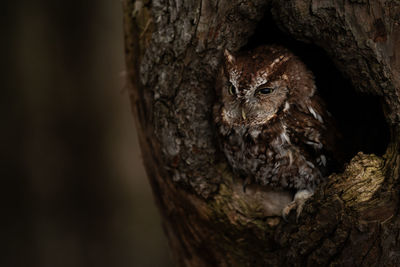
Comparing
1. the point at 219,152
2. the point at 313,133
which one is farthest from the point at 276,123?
the point at 219,152

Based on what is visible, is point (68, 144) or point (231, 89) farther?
point (68, 144)

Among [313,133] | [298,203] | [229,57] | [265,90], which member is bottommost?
[298,203]

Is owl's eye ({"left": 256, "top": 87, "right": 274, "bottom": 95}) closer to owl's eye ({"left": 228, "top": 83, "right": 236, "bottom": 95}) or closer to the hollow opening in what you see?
owl's eye ({"left": 228, "top": 83, "right": 236, "bottom": 95})

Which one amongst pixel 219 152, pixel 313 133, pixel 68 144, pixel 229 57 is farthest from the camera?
pixel 68 144

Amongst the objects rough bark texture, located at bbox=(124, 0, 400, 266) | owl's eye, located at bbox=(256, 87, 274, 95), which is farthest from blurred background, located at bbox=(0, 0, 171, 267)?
owl's eye, located at bbox=(256, 87, 274, 95)

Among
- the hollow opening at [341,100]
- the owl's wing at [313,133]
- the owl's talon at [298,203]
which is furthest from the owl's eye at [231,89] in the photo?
the owl's talon at [298,203]

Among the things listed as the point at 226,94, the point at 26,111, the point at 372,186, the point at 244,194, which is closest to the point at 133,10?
the point at 226,94

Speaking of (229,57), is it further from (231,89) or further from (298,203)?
(298,203)
